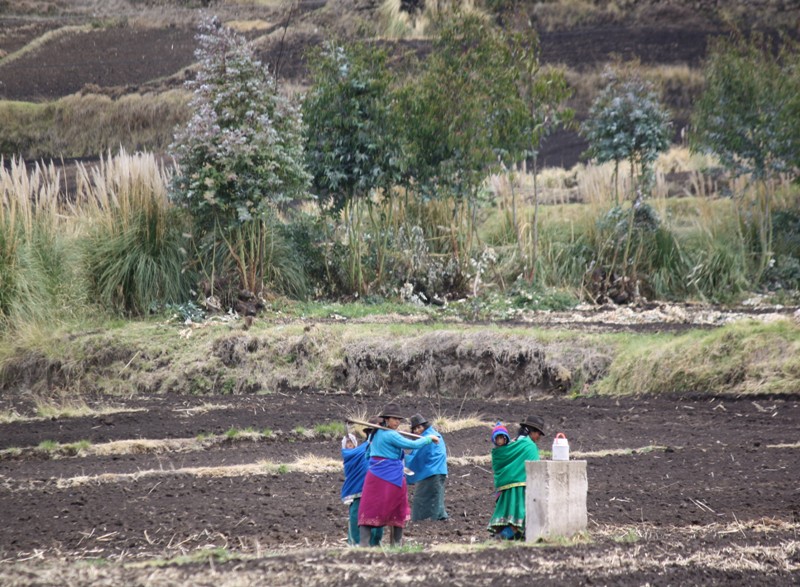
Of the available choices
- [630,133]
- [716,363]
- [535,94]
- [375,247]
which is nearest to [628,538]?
[716,363]

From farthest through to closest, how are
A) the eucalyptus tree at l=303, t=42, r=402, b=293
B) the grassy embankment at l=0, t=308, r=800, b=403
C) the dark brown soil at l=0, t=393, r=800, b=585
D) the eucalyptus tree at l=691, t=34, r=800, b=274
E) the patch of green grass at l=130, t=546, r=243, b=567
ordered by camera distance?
the eucalyptus tree at l=691, t=34, r=800, b=274
the eucalyptus tree at l=303, t=42, r=402, b=293
the grassy embankment at l=0, t=308, r=800, b=403
the dark brown soil at l=0, t=393, r=800, b=585
the patch of green grass at l=130, t=546, r=243, b=567

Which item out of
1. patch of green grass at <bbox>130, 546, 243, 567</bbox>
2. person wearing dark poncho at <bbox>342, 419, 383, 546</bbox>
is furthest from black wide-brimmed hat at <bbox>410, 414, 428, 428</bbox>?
patch of green grass at <bbox>130, 546, 243, 567</bbox>

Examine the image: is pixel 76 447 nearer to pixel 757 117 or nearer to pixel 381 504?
pixel 381 504

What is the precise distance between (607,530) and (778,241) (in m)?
13.6

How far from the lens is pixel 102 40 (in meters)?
25.9

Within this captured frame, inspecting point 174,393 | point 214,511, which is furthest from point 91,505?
point 174,393

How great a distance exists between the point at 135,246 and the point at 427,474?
30.0ft

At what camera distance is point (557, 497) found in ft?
22.7

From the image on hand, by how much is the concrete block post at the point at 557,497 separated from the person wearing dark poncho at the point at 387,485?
0.87 meters

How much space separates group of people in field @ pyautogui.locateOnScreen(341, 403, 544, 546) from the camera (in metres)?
7.35

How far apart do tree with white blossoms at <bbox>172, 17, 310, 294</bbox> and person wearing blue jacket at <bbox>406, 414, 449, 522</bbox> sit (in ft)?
27.2

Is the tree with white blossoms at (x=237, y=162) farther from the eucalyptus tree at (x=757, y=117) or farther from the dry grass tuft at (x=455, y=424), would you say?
the eucalyptus tree at (x=757, y=117)

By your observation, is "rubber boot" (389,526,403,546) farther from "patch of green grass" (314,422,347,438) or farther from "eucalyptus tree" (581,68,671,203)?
"eucalyptus tree" (581,68,671,203)

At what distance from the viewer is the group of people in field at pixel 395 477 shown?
7352 millimetres
